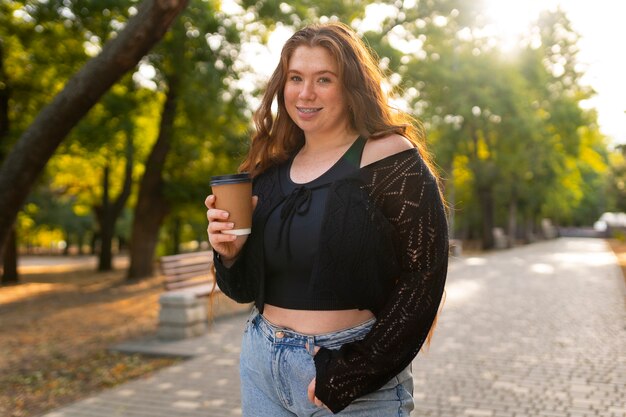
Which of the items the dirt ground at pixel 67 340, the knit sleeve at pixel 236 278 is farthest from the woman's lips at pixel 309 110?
the dirt ground at pixel 67 340

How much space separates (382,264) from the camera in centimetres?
189

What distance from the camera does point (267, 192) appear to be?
2.20 m

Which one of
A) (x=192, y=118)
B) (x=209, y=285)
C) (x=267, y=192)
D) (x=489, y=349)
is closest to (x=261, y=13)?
(x=192, y=118)

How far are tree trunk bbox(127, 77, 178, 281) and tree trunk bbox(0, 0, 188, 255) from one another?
40.6 ft

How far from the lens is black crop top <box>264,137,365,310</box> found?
1968mm

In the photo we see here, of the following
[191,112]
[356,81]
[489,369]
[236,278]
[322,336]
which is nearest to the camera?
[322,336]

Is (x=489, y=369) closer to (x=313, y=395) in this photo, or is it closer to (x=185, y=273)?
(x=185, y=273)

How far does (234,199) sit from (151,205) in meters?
17.4

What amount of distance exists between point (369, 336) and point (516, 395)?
14.7ft

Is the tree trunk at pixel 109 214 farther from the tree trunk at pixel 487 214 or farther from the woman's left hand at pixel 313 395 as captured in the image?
the woman's left hand at pixel 313 395

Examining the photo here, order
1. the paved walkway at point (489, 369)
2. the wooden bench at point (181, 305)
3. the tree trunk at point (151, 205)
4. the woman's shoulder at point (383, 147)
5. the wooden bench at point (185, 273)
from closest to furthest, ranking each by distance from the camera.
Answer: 1. the woman's shoulder at point (383, 147)
2. the paved walkway at point (489, 369)
3. the wooden bench at point (181, 305)
4. the wooden bench at point (185, 273)
5. the tree trunk at point (151, 205)

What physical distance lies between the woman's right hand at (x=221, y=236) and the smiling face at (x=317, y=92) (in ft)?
1.27

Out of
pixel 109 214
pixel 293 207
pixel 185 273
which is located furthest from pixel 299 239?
pixel 109 214

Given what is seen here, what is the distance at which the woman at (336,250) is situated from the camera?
185cm
